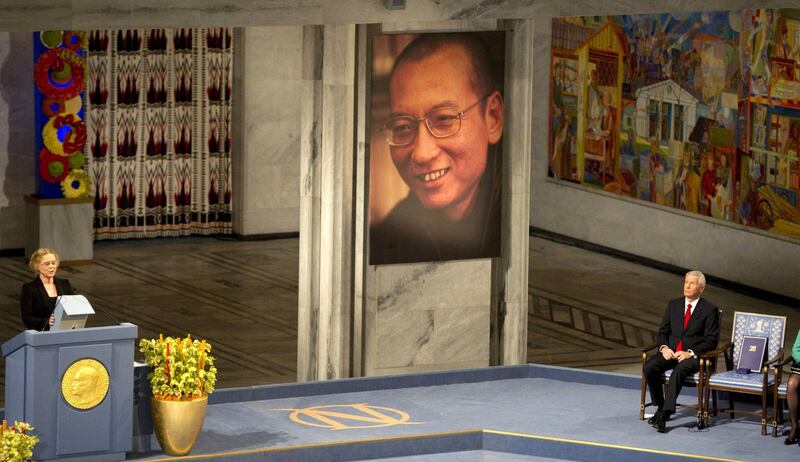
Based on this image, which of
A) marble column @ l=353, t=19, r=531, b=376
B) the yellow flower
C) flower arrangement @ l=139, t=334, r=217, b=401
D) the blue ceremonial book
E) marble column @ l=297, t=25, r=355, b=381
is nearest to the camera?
flower arrangement @ l=139, t=334, r=217, b=401

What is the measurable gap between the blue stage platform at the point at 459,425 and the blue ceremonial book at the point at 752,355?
0.37 meters

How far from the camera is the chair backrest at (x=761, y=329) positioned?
1185cm

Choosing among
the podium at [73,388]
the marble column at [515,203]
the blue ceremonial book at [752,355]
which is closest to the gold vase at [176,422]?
the podium at [73,388]

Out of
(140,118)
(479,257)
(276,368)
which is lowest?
(276,368)

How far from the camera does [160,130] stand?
19.2 meters

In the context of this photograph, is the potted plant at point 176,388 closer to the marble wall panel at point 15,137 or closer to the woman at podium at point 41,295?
the woman at podium at point 41,295

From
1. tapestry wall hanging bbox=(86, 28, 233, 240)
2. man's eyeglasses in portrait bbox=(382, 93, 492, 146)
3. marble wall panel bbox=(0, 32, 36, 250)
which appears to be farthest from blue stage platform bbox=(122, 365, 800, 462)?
tapestry wall hanging bbox=(86, 28, 233, 240)

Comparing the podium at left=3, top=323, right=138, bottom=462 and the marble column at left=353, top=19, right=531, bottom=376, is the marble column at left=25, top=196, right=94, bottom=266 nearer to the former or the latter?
the marble column at left=353, top=19, right=531, bottom=376

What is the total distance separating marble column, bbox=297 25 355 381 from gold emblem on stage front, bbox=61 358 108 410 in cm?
261

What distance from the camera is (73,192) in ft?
58.9

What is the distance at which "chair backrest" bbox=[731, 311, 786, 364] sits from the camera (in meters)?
11.9

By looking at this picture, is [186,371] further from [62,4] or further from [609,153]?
[609,153]

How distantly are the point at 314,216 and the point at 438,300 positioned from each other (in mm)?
1194

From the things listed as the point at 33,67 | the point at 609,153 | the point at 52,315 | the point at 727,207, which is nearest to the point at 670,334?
the point at 52,315
